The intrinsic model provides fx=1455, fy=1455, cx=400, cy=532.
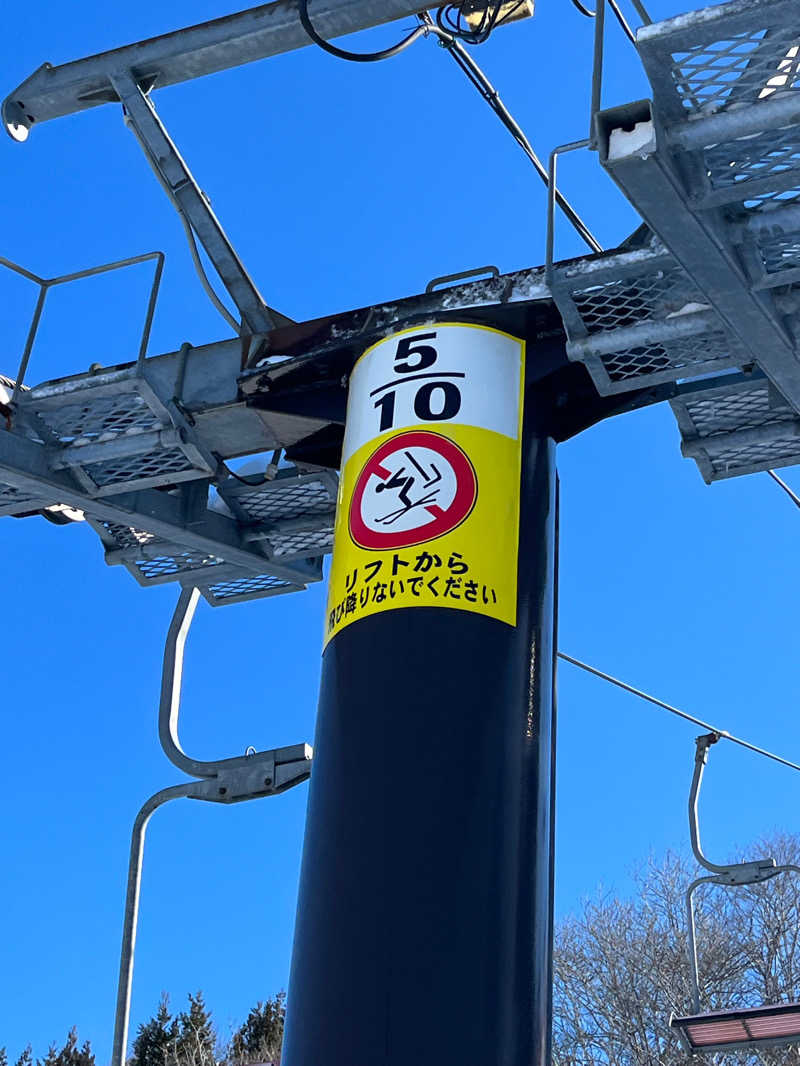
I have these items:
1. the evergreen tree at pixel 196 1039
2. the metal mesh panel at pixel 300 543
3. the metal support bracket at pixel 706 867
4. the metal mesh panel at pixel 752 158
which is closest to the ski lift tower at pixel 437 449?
the metal mesh panel at pixel 752 158

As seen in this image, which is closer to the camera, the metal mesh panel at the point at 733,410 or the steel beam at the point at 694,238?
the steel beam at the point at 694,238

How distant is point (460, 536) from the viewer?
22.4ft

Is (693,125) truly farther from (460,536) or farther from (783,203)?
(460,536)

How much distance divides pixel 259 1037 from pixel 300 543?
3803 cm

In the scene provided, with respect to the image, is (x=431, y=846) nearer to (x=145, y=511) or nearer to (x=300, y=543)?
(x=145, y=511)

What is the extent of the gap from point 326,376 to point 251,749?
2.13 m

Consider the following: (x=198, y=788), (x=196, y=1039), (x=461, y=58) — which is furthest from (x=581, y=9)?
(x=196, y=1039)

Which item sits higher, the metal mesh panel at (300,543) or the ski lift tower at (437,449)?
the metal mesh panel at (300,543)

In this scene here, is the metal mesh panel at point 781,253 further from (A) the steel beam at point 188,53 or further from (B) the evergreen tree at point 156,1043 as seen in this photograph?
(B) the evergreen tree at point 156,1043

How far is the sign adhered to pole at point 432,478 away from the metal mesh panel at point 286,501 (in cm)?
165

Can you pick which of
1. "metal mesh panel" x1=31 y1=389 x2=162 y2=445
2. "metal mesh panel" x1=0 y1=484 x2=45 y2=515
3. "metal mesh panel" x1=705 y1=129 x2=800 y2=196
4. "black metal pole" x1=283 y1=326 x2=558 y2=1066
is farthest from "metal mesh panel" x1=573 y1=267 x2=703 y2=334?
"metal mesh panel" x1=0 y1=484 x2=45 y2=515

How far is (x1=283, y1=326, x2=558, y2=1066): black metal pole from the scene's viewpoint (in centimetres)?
583

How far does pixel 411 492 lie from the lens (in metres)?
7.00

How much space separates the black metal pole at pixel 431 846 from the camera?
5.83m
